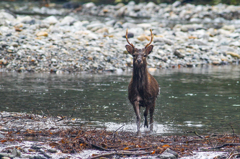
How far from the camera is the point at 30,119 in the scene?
9570mm

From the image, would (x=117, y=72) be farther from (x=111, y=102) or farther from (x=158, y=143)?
(x=158, y=143)

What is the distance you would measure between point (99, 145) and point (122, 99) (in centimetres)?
653

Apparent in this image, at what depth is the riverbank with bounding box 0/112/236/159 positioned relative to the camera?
21.2 ft

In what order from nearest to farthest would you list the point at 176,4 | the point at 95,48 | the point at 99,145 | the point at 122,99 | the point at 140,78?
the point at 99,145 < the point at 140,78 < the point at 122,99 < the point at 95,48 < the point at 176,4

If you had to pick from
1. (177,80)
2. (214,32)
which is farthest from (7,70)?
(214,32)

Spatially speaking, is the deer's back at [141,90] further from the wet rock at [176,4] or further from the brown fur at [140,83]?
the wet rock at [176,4]

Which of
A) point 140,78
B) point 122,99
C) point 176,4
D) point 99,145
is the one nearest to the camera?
point 99,145

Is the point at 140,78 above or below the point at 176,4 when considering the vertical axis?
below

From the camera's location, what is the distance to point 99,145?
22.6ft

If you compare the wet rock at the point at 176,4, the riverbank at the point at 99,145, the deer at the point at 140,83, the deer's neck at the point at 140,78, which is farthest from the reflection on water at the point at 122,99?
the wet rock at the point at 176,4

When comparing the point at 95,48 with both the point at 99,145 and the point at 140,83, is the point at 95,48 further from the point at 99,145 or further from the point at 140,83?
the point at 99,145

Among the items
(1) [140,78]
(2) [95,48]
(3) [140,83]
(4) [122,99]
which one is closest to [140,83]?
(3) [140,83]

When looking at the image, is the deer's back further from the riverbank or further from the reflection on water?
the riverbank

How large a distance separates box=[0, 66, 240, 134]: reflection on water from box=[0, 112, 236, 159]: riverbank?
129cm
